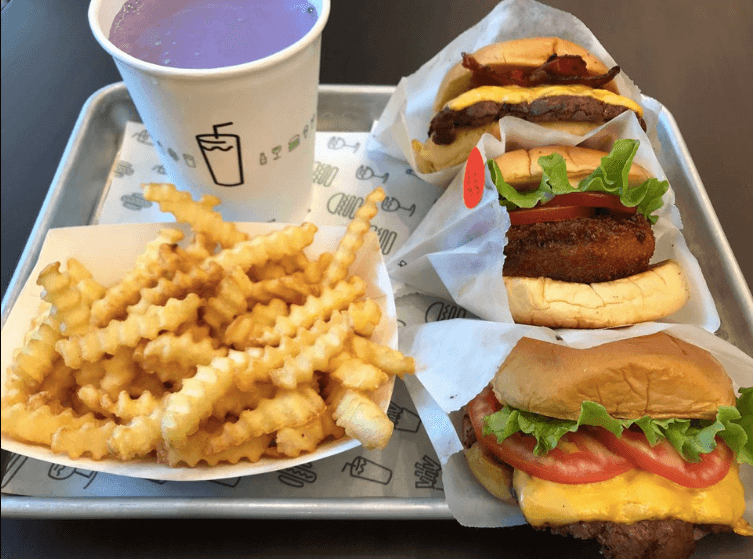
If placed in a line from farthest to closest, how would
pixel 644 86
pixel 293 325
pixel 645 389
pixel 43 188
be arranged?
pixel 644 86, pixel 43 188, pixel 645 389, pixel 293 325

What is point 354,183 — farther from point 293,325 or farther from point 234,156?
point 293,325

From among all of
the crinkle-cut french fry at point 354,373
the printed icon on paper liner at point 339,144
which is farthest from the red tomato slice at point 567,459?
the printed icon on paper liner at point 339,144

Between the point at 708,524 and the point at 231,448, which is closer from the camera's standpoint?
the point at 231,448

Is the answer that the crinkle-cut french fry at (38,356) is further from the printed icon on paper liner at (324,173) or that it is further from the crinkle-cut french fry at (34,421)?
the printed icon on paper liner at (324,173)

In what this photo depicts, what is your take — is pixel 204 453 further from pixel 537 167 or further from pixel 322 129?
pixel 322 129

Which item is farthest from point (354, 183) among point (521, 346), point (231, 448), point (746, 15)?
point (746, 15)

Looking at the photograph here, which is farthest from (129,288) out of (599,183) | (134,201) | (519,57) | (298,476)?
(519,57)

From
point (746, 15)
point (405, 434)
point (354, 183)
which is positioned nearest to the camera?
point (405, 434)
